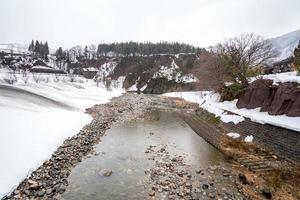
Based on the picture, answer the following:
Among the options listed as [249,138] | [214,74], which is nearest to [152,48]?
[214,74]

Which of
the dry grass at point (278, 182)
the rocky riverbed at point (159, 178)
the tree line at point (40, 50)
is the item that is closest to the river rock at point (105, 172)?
the rocky riverbed at point (159, 178)

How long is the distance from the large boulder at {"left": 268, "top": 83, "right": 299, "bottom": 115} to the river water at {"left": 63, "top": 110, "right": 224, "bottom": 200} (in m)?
6.22

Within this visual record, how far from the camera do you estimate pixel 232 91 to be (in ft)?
104

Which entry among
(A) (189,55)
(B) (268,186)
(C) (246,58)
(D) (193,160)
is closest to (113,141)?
(D) (193,160)

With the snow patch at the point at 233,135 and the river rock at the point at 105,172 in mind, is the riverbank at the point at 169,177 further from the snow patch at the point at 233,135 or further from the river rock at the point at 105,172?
the snow patch at the point at 233,135

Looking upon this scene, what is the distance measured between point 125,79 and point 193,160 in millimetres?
114985

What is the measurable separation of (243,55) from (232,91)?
584 cm

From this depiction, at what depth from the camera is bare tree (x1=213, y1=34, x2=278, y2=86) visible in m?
32.1

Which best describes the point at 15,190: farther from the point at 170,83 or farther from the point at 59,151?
the point at 170,83

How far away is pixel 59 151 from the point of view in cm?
1609

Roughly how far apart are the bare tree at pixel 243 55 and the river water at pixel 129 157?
976 cm

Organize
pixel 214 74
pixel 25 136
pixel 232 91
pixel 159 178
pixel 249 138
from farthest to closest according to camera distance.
Answer: pixel 214 74
pixel 232 91
pixel 249 138
pixel 25 136
pixel 159 178

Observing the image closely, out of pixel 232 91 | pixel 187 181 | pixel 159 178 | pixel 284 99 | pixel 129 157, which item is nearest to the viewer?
pixel 187 181

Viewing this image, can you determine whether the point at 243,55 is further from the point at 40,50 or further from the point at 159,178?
the point at 40,50
